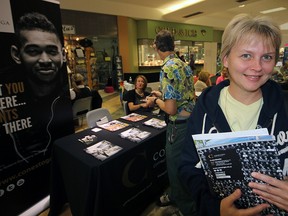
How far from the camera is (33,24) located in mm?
2029

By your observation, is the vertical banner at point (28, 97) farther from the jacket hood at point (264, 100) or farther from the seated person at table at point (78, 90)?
the jacket hood at point (264, 100)

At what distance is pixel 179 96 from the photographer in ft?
5.71

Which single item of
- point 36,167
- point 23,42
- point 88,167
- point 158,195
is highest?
point 23,42

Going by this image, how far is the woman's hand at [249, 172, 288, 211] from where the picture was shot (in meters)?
0.69

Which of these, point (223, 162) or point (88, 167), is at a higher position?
point (223, 162)

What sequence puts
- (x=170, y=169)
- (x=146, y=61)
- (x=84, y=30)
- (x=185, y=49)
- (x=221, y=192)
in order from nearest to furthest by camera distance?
(x=221, y=192) → (x=170, y=169) → (x=84, y=30) → (x=146, y=61) → (x=185, y=49)

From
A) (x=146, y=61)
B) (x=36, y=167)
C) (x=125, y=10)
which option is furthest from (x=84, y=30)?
(x=36, y=167)

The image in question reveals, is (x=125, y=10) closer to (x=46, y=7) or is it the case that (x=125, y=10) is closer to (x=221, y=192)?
(x=46, y=7)

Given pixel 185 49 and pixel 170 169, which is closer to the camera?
pixel 170 169

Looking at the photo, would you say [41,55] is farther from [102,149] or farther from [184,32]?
[184,32]

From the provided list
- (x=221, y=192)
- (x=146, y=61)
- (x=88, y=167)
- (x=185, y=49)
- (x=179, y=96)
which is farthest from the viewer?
(x=185, y=49)

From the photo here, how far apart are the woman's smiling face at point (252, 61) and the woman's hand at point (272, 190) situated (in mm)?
364

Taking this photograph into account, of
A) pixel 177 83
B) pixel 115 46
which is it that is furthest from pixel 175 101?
pixel 115 46

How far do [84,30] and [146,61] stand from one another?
298 centimetres
